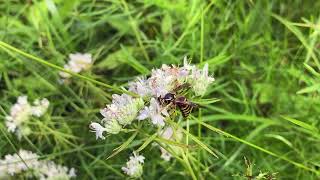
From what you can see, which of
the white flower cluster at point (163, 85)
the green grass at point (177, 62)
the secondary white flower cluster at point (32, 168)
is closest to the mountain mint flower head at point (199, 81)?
the white flower cluster at point (163, 85)

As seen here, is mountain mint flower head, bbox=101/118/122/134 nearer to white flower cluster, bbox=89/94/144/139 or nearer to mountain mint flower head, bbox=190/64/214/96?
white flower cluster, bbox=89/94/144/139

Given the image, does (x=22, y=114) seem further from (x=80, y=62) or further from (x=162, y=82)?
(x=162, y=82)

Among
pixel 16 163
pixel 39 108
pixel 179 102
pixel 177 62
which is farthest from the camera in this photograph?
pixel 177 62

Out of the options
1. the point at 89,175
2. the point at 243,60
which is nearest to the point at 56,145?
the point at 89,175

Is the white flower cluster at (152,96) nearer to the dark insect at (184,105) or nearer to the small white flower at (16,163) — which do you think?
the dark insect at (184,105)

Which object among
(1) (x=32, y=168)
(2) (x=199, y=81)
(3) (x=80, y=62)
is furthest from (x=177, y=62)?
(2) (x=199, y=81)

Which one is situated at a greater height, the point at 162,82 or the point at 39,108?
the point at 162,82

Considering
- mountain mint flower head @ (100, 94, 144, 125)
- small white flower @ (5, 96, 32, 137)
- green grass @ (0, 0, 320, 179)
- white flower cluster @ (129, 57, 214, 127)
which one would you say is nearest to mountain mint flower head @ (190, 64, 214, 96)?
white flower cluster @ (129, 57, 214, 127)
